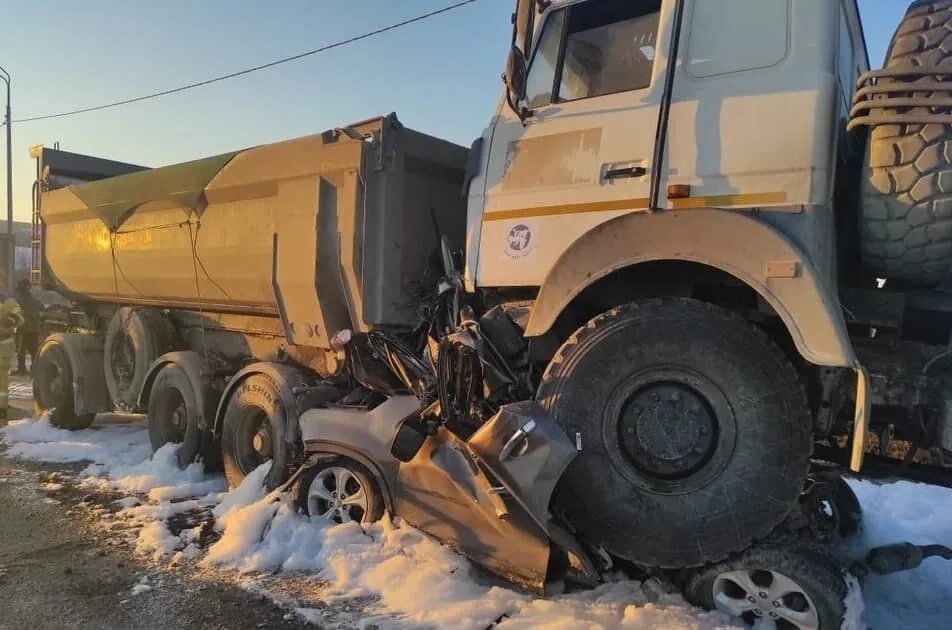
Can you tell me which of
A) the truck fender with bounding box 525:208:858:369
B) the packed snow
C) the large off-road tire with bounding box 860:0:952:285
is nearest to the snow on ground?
the packed snow

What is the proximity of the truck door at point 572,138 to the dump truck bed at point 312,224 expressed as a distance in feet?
2.78

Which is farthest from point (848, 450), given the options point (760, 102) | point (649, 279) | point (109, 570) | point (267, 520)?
point (109, 570)

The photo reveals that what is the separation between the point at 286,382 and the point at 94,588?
69.7 inches

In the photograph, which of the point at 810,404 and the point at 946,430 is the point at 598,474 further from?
the point at 946,430

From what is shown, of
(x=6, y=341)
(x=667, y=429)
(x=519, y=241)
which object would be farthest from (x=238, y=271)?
(x=6, y=341)

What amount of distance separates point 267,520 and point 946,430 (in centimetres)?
374

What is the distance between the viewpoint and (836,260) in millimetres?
3459

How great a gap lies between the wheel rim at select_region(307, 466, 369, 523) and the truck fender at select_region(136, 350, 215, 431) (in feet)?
6.69

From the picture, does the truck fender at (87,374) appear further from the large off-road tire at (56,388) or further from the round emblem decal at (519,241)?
the round emblem decal at (519,241)

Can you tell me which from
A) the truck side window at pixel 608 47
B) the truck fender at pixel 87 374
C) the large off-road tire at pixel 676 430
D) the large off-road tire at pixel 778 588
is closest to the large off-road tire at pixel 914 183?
the large off-road tire at pixel 676 430

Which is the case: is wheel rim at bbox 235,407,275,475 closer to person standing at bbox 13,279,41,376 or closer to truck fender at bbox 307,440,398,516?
truck fender at bbox 307,440,398,516

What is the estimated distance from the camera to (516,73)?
392cm

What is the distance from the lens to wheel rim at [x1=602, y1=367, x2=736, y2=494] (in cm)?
326

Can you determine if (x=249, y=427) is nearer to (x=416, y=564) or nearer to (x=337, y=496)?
(x=337, y=496)
